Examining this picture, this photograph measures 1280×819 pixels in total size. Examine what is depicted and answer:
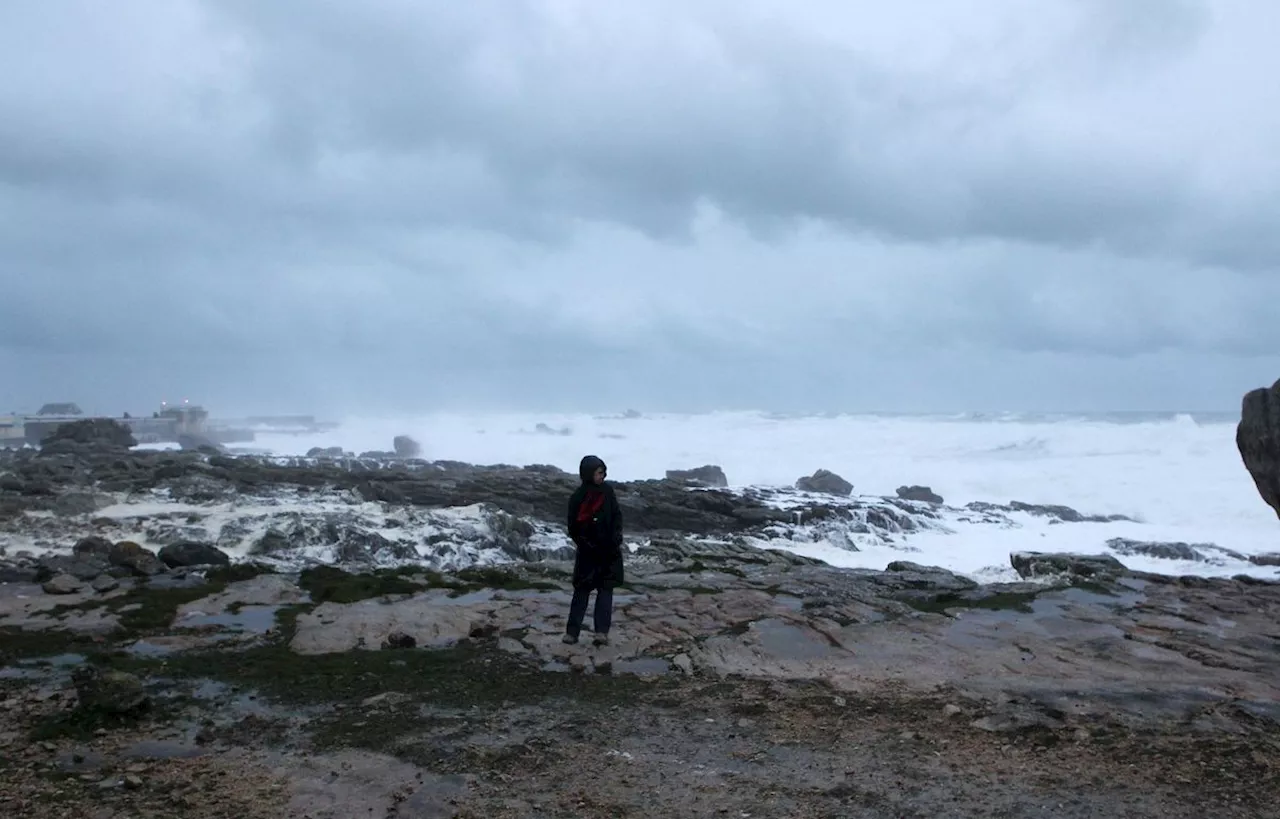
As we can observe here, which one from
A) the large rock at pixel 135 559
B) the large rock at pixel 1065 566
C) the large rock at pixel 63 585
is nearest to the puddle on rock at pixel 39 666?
the large rock at pixel 63 585

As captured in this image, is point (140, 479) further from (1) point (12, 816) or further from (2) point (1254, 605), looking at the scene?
(2) point (1254, 605)

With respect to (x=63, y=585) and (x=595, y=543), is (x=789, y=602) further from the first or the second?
(x=63, y=585)

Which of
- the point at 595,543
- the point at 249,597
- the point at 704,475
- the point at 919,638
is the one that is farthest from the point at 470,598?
the point at 704,475

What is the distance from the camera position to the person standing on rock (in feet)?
30.4

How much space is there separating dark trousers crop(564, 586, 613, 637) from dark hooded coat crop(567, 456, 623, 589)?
4.0 inches

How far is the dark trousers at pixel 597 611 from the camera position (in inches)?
372

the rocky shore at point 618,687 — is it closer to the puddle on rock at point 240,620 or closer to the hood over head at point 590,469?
the puddle on rock at point 240,620

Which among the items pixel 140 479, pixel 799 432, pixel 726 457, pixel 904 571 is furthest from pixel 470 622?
pixel 799 432

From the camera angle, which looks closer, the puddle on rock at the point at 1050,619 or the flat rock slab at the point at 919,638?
the flat rock slab at the point at 919,638

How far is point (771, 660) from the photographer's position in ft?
29.5

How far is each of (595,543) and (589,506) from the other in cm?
38

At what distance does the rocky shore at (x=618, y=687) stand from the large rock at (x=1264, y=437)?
1.75m

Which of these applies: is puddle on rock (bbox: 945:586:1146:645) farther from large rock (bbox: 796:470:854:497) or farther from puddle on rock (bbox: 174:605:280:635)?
large rock (bbox: 796:470:854:497)

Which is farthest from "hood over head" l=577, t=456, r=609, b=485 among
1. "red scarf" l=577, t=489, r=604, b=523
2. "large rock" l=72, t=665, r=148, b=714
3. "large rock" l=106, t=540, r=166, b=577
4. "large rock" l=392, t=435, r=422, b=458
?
"large rock" l=392, t=435, r=422, b=458
